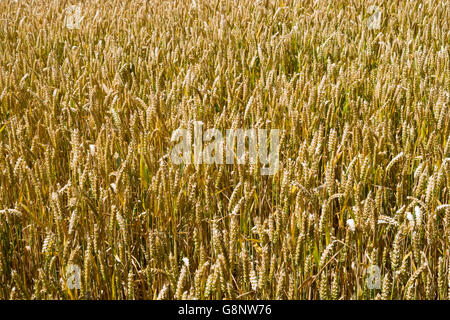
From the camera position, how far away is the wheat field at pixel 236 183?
956 mm

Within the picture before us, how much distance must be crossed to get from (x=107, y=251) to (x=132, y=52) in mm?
1756

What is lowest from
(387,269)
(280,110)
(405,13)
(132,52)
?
(387,269)

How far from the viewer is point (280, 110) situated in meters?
1.58

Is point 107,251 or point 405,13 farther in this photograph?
point 405,13

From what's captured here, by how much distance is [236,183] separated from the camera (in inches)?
51.5

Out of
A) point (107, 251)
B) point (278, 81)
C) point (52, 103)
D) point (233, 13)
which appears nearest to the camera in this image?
point (107, 251)

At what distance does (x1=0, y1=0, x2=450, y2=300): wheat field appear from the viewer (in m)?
0.96
